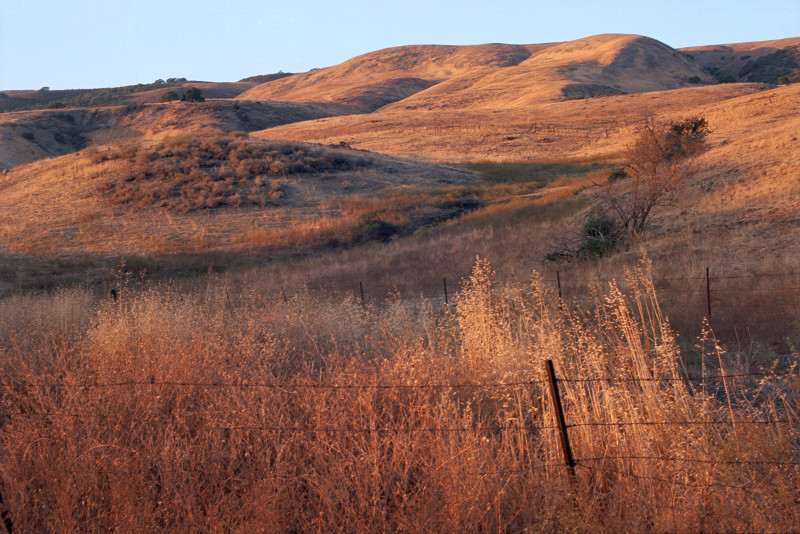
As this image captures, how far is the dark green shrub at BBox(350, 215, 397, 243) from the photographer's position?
82.1 feet

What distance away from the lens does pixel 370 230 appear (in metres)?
25.4

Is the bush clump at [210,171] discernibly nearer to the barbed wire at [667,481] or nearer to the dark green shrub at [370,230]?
the dark green shrub at [370,230]

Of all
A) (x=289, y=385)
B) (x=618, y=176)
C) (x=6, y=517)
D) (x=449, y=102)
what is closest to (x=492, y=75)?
(x=449, y=102)

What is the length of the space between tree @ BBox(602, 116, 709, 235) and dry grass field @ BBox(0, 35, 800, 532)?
769 millimetres

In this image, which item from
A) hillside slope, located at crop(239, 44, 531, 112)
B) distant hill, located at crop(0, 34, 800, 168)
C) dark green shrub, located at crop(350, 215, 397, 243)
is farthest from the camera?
hillside slope, located at crop(239, 44, 531, 112)

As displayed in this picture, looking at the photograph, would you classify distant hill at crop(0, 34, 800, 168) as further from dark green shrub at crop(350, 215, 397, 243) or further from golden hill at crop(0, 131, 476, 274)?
dark green shrub at crop(350, 215, 397, 243)

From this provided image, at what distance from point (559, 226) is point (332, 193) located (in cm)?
1506

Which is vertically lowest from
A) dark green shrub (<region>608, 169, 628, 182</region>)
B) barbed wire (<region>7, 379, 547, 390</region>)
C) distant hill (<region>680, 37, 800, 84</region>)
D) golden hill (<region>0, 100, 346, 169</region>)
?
barbed wire (<region>7, 379, 547, 390</region>)

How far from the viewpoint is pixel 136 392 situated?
5.25 meters

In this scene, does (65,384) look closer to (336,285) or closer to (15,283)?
(336,285)

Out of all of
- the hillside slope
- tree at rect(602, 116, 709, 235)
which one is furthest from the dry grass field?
the hillside slope

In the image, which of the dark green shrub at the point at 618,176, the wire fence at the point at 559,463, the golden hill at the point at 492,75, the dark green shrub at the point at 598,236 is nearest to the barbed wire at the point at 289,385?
the wire fence at the point at 559,463

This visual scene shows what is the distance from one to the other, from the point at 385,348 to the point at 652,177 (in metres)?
14.8

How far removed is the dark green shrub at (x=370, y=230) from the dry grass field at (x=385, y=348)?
15cm
